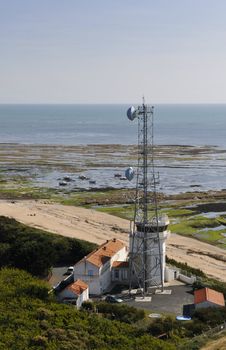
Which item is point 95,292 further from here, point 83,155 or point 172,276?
point 83,155

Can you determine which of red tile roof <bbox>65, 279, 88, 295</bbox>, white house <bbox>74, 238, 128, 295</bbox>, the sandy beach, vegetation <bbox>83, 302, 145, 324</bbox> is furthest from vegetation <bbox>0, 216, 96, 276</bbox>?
the sandy beach

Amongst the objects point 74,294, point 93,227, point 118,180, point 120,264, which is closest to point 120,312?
point 74,294

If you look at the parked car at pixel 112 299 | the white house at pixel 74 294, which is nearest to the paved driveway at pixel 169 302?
the parked car at pixel 112 299

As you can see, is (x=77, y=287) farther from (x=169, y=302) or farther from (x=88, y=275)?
(x=169, y=302)

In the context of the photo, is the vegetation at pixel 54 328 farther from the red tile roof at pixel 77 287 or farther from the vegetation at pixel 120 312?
the red tile roof at pixel 77 287

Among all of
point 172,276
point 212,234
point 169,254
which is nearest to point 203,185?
point 212,234

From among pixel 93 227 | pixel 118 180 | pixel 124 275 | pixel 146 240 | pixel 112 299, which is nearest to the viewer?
pixel 112 299
